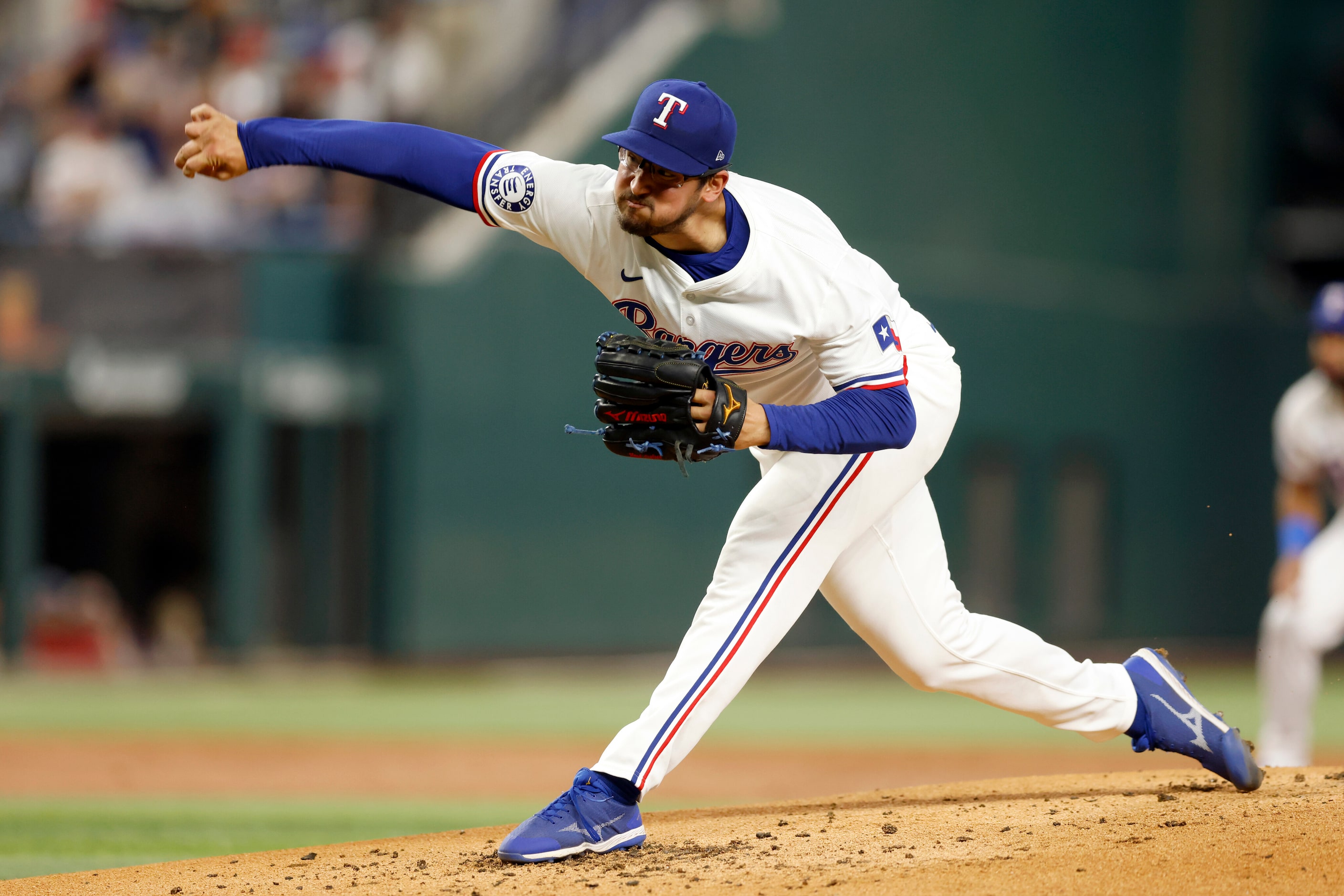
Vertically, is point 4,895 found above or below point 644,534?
below

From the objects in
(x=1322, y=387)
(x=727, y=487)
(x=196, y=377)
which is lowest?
(x=1322, y=387)

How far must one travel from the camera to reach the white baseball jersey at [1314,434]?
21.1 ft

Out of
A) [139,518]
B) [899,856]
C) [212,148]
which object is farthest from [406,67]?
[899,856]

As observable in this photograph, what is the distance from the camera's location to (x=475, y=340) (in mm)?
12102

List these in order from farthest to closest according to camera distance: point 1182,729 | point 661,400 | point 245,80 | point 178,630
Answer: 1. point 245,80
2. point 178,630
3. point 1182,729
4. point 661,400

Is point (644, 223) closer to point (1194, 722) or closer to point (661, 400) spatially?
point (661, 400)

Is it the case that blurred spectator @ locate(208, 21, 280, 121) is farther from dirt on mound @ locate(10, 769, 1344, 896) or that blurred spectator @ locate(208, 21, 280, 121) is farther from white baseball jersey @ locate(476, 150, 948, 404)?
dirt on mound @ locate(10, 769, 1344, 896)

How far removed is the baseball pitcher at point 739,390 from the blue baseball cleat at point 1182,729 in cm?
5

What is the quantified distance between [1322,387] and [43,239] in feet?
27.7

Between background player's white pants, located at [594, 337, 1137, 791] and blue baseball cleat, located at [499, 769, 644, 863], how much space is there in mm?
72

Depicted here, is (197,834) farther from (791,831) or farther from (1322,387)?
(1322,387)

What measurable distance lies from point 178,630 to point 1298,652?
7931mm

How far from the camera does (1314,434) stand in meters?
6.46

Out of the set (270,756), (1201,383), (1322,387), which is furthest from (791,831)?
(1201,383)
